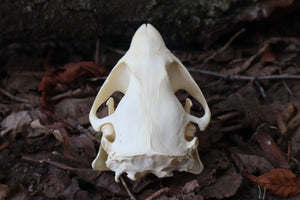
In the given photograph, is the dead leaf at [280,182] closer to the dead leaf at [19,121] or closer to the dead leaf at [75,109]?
the dead leaf at [75,109]

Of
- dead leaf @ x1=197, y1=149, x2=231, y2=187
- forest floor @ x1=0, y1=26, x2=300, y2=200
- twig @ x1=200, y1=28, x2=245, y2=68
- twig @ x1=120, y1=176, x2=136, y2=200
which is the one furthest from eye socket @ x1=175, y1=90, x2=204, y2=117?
twig @ x1=120, y1=176, x2=136, y2=200

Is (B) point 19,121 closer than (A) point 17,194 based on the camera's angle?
No

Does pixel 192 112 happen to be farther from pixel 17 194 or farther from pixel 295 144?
pixel 17 194

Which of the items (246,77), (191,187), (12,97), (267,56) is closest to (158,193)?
(191,187)

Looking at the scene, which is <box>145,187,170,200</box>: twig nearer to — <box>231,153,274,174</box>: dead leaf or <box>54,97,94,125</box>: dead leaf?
<box>231,153,274,174</box>: dead leaf

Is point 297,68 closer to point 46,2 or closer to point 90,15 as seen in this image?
point 90,15

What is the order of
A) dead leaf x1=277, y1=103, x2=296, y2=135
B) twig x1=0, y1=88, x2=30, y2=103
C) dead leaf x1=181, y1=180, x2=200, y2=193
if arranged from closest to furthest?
dead leaf x1=181, y1=180, x2=200, y2=193 < dead leaf x1=277, y1=103, x2=296, y2=135 < twig x1=0, y1=88, x2=30, y2=103

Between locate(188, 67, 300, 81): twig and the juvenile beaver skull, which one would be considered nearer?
the juvenile beaver skull

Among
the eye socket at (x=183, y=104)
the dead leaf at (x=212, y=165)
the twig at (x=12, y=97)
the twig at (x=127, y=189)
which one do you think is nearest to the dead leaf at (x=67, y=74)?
the twig at (x=12, y=97)
